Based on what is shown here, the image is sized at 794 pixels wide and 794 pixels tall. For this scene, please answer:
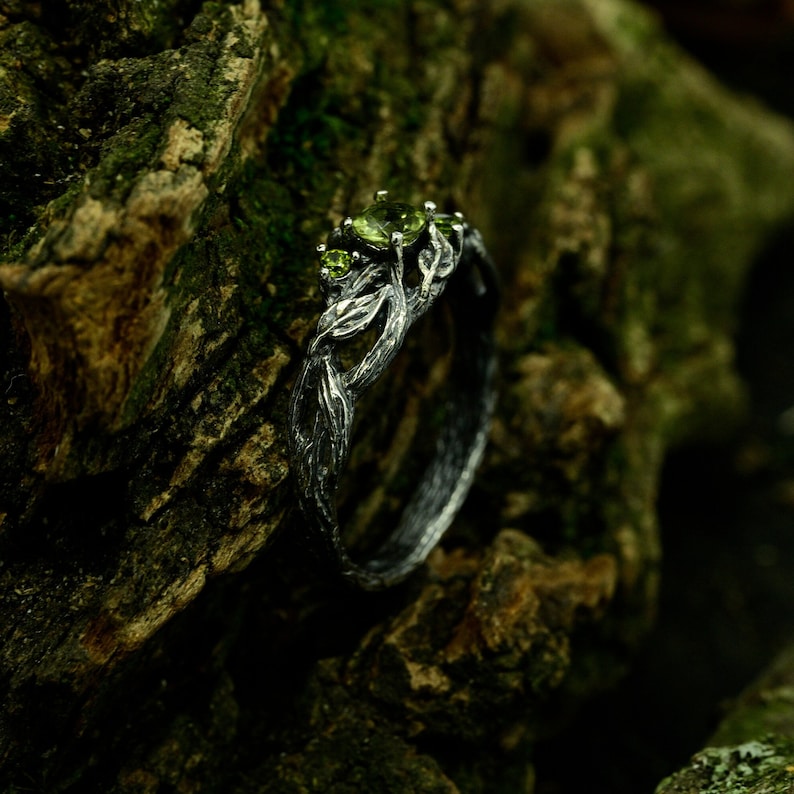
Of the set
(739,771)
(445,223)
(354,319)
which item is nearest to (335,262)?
(354,319)

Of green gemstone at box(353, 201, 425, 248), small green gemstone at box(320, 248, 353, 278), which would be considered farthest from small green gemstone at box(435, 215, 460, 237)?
small green gemstone at box(320, 248, 353, 278)

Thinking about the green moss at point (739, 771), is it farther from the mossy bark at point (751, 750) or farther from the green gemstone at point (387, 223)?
the green gemstone at point (387, 223)

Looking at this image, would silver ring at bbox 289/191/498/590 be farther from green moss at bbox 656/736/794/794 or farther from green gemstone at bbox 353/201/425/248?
green moss at bbox 656/736/794/794

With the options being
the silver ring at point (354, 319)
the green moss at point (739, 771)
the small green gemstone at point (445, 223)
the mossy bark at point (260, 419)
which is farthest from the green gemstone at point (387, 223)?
the green moss at point (739, 771)

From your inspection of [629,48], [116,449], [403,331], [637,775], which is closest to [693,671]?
[637,775]

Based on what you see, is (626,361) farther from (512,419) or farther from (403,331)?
(403,331)

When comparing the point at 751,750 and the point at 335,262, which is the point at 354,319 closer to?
the point at 335,262
